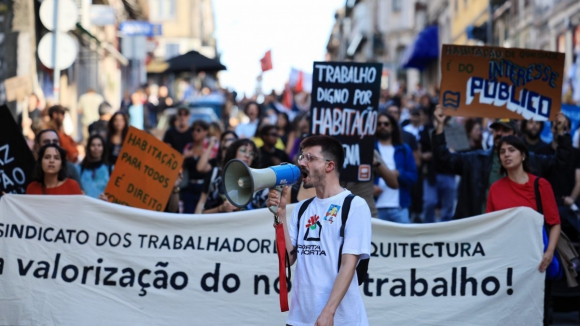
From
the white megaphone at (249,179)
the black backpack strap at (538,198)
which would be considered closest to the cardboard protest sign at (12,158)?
the white megaphone at (249,179)

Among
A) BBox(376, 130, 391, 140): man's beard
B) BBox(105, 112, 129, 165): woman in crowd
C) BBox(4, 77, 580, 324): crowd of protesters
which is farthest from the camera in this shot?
BBox(105, 112, 129, 165): woman in crowd

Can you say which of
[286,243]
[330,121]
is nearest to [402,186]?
[330,121]

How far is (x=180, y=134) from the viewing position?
40.9 feet

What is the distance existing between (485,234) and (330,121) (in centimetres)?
215

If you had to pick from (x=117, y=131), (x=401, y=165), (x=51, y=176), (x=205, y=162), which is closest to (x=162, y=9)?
(x=117, y=131)

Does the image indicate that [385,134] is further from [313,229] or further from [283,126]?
[313,229]

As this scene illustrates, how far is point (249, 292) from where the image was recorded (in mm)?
7145

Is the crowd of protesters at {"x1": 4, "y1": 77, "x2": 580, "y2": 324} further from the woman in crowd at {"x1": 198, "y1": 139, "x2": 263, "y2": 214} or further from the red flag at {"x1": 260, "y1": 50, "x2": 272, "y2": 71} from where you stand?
the red flag at {"x1": 260, "y1": 50, "x2": 272, "y2": 71}

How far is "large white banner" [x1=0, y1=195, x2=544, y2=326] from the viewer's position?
7.07 metres

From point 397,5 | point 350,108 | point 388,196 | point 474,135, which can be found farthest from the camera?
point 397,5

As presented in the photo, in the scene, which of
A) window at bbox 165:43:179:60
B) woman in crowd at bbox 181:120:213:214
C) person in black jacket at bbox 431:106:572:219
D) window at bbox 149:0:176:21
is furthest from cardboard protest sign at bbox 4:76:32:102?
window at bbox 165:43:179:60

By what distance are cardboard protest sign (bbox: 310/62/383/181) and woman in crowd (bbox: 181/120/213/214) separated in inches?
80.7

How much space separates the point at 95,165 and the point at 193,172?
1.41 m

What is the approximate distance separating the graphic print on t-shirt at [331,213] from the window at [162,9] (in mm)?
48312
